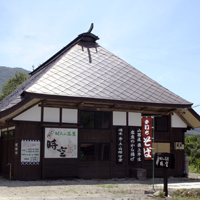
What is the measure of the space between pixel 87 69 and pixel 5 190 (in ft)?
26.4

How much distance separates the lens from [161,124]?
54.0ft

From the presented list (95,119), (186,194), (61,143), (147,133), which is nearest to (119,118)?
(95,119)

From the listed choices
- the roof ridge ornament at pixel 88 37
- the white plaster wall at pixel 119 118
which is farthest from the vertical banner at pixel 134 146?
the roof ridge ornament at pixel 88 37

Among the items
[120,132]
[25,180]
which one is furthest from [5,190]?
[120,132]

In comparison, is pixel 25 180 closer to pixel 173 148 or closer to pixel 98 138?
pixel 98 138

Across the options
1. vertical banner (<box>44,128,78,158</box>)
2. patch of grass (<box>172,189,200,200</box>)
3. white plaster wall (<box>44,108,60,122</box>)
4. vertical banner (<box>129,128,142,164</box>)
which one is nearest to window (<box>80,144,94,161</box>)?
vertical banner (<box>44,128,78,158</box>)

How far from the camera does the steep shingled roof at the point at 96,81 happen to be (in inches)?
556

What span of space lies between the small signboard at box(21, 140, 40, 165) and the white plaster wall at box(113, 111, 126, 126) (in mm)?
3921

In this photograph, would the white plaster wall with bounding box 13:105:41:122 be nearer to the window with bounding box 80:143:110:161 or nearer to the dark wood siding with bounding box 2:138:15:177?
the dark wood siding with bounding box 2:138:15:177

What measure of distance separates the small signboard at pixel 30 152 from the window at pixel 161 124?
21.0 ft

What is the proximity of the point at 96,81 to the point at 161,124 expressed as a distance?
13.9 feet

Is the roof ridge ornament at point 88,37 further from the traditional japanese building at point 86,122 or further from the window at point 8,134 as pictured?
the window at point 8,134

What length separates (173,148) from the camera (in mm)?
16469

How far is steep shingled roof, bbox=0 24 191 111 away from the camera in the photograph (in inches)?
556
